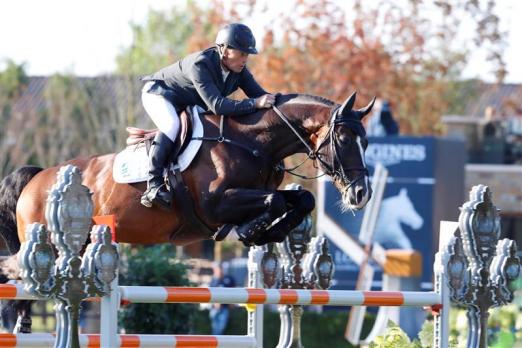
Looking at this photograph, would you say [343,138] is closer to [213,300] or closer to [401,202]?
[213,300]

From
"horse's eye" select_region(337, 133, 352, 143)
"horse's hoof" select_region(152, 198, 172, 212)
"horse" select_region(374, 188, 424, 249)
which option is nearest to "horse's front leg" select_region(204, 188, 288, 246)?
"horse's hoof" select_region(152, 198, 172, 212)

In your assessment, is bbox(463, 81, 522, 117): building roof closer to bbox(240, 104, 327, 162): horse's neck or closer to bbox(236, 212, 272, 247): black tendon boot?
bbox(240, 104, 327, 162): horse's neck

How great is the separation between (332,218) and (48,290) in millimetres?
11250

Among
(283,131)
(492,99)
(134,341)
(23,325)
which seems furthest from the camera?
(492,99)

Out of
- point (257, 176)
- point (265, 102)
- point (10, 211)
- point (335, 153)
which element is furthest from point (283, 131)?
point (10, 211)

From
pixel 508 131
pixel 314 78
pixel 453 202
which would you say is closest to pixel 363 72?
pixel 314 78

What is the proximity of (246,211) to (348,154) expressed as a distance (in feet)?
2.37

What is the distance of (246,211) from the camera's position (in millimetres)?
7816

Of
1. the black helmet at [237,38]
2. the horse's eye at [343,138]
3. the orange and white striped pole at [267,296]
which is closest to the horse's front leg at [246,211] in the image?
the horse's eye at [343,138]

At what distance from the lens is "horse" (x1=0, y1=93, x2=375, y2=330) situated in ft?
25.6

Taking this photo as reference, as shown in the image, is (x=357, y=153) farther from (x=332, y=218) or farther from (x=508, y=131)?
(x=508, y=131)

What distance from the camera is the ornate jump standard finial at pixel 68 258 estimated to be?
6199 millimetres

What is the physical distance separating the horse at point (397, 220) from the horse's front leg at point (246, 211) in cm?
944

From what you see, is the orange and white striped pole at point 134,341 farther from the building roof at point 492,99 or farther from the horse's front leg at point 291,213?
the building roof at point 492,99
